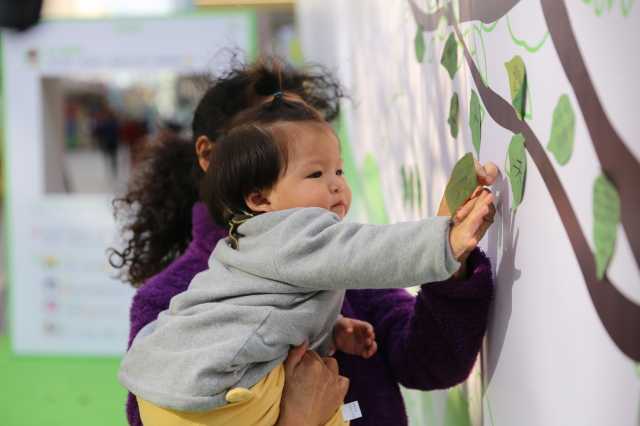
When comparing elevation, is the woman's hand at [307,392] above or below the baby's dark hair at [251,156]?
below

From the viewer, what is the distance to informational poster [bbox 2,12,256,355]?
3.37 m

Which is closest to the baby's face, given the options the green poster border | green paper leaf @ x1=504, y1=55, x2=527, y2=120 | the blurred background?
green paper leaf @ x1=504, y1=55, x2=527, y2=120

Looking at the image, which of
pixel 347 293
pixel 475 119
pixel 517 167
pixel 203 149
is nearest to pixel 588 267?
pixel 517 167

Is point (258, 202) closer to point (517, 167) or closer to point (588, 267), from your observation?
point (517, 167)

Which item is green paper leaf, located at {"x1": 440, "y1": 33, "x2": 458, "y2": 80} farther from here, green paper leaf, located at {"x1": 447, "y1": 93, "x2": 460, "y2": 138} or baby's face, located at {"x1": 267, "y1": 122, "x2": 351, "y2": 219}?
baby's face, located at {"x1": 267, "y1": 122, "x2": 351, "y2": 219}

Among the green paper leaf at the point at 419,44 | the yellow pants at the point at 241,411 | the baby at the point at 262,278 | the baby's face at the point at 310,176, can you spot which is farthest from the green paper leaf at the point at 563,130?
the green paper leaf at the point at 419,44

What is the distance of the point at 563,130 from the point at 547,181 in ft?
0.25

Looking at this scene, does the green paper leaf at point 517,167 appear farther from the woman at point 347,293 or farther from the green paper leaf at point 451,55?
the green paper leaf at point 451,55

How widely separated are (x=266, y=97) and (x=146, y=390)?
570 millimetres

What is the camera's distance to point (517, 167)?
92 centimetres

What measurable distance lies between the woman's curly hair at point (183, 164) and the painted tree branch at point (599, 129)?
0.76 meters

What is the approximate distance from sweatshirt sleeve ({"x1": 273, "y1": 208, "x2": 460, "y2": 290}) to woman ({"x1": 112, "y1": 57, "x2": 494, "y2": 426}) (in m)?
0.11

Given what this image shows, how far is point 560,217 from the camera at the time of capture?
790 millimetres

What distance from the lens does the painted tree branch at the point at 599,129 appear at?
64 cm
